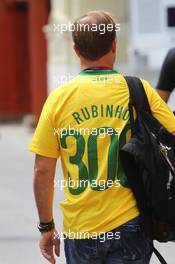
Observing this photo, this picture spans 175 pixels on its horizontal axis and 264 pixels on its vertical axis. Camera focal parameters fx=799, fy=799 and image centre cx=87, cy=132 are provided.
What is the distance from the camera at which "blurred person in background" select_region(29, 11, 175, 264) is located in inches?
123

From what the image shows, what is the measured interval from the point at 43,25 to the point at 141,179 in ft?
40.1

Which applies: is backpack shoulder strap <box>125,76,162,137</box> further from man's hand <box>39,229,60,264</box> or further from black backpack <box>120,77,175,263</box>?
man's hand <box>39,229,60,264</box>

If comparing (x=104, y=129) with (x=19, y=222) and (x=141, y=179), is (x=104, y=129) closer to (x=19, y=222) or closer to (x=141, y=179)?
(x=141, y=179)

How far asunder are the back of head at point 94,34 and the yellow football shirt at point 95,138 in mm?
95

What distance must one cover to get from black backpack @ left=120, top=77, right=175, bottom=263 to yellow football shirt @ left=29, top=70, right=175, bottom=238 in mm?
34

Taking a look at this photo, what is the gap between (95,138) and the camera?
10.3ft

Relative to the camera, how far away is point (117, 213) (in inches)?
122

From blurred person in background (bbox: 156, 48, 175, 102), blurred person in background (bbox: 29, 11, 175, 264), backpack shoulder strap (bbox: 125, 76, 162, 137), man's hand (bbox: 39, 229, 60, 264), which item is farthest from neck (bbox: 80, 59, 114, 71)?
blurred person in background (bbox: 156, 48, 175, 102)

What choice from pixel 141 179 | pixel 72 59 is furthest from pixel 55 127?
pixel 72 59

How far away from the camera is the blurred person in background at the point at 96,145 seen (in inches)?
123

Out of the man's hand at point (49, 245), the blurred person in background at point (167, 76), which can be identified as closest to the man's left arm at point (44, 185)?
the man's hand at point (49, 245)

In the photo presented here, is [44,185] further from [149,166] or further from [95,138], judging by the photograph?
[149,166]

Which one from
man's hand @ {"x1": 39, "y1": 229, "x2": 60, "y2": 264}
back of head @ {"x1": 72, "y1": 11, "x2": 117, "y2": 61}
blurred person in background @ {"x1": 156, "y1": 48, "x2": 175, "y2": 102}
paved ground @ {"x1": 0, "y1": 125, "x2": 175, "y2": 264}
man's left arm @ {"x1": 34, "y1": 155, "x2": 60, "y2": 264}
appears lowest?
paved ground @ {"x1": 0, "y1": 125, "x2": 175, "y2": 264}

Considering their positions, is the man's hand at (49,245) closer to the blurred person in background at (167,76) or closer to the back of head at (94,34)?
the back of head at (94,34)
